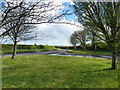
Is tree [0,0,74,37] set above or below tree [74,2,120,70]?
below

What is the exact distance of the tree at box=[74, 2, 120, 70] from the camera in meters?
4.86

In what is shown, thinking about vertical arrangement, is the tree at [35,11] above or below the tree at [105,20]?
below

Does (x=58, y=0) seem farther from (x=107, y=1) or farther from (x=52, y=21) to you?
(x=107, y=1)

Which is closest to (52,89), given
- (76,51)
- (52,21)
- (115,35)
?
(52,21)

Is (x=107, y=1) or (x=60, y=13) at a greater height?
(x=107, y=1)

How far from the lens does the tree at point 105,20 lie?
16.0 feet

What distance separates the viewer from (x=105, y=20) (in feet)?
16.4

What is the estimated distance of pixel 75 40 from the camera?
1249 cm

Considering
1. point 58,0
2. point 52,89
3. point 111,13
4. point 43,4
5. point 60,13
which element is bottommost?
point 52,89

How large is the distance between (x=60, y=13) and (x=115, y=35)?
4.39 m

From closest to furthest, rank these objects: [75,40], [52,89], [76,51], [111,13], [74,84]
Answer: [52,89]
[74,84]
[111,13]
[75,40]
[76,51]

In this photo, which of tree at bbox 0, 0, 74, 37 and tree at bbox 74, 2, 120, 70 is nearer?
tree at bbox 0, 0, 74, 37

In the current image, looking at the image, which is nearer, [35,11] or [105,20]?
[35,11]

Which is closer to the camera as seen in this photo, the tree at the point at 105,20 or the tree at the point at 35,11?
the tree at the point at 35,11
